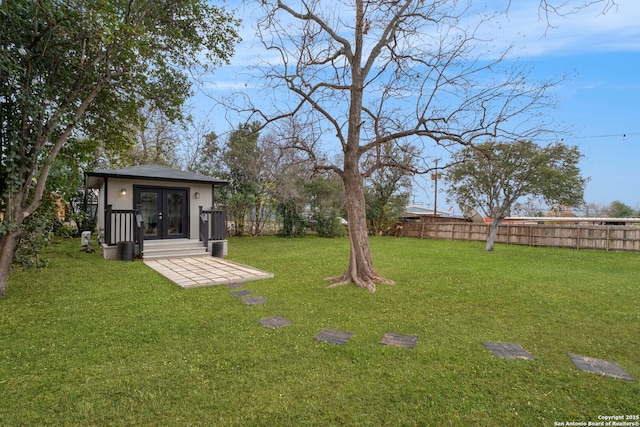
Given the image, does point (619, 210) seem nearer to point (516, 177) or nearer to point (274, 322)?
point (516, 177)

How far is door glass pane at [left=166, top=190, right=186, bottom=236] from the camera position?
9.90 m

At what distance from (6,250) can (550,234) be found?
1714 centimetres

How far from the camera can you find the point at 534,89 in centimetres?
455

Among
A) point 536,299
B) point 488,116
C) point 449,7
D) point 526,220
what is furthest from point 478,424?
point 526,220

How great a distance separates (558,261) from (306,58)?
30.4 ft

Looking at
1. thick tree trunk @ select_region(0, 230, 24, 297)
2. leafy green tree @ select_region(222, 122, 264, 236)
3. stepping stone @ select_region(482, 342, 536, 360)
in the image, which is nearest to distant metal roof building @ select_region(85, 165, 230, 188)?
thick tree trunk @ select_region(0, 230, 24, 297)

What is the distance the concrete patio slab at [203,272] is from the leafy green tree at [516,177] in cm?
723

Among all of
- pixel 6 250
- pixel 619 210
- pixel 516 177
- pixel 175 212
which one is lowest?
pixel 6 250

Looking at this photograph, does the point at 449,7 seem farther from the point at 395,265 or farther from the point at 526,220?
the point at 526,220

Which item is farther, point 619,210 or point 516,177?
point 619,210

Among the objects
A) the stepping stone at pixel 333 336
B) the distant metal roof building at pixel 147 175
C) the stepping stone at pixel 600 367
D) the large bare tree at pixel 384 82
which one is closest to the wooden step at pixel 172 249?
the distant metal roof building at pixel 147 175

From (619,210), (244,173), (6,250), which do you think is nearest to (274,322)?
(6,250)

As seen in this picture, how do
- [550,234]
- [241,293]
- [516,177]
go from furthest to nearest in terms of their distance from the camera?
[550,234] → [516,177] → [241,293]

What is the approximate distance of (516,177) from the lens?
1094 centimetres
